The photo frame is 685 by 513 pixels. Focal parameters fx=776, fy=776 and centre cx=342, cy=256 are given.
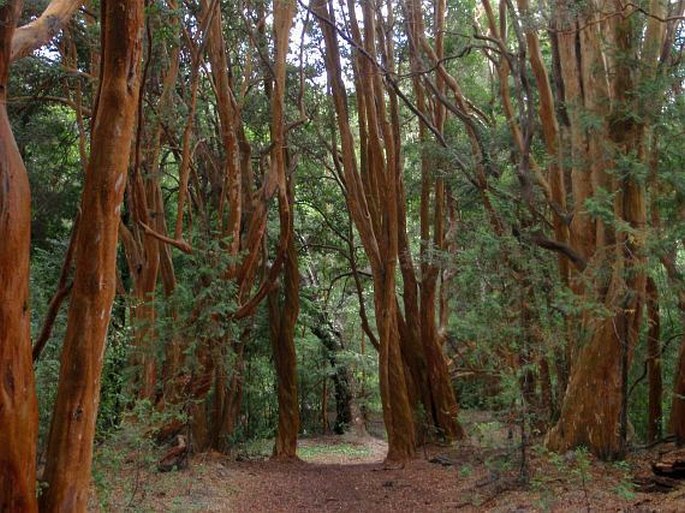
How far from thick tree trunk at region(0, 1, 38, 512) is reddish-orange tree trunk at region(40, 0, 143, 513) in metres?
0.23

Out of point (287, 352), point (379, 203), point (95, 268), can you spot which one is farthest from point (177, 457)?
point (95, 268)

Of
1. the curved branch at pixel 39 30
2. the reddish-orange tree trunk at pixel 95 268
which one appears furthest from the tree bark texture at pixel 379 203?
the reddish-orange tree trunk at pixel 95 268

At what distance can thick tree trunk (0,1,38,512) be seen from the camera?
4707mm

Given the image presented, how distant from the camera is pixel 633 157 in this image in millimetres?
9188

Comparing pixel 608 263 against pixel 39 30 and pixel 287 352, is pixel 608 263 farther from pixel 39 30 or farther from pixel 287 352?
pixel 287 352

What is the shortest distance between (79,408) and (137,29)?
2.66 metres

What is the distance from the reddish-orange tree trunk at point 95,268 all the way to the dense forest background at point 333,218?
2cm

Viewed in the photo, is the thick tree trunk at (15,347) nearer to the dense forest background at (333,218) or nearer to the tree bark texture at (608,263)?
the dense forest background at (333,218)

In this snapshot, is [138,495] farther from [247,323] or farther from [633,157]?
[633,157]

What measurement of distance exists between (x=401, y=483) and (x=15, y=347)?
333 inches

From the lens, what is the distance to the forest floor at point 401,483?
7820 mm

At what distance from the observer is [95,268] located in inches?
206

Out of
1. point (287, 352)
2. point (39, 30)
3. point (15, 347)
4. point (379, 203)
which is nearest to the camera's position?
point (15, 347)

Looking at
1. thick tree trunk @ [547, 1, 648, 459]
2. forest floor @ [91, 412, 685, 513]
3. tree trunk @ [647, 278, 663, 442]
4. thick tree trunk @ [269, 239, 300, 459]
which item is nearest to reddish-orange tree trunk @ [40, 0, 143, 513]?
forest floor @ [91, 412, 685, 513]
